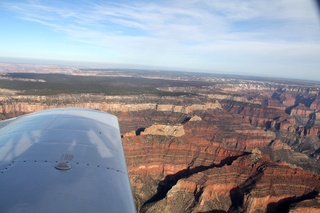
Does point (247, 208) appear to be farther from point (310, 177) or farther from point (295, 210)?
point (310, 177)

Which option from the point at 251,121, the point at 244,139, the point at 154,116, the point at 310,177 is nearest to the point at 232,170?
the point at 310,177

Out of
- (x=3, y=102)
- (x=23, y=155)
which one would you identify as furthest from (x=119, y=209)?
(x=3, y=102)

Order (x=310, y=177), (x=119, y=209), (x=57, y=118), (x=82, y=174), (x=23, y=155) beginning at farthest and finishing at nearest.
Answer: (x=310, y=177)
(x=57, y=118)
(x=23, y=155)
(x=82, y=174)
(x=119, y=209)

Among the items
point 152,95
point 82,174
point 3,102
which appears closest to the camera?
point 82,174

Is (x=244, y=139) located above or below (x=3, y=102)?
below

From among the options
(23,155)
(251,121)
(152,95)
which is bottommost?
(251,121)

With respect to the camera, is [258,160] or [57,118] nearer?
[57,118]
